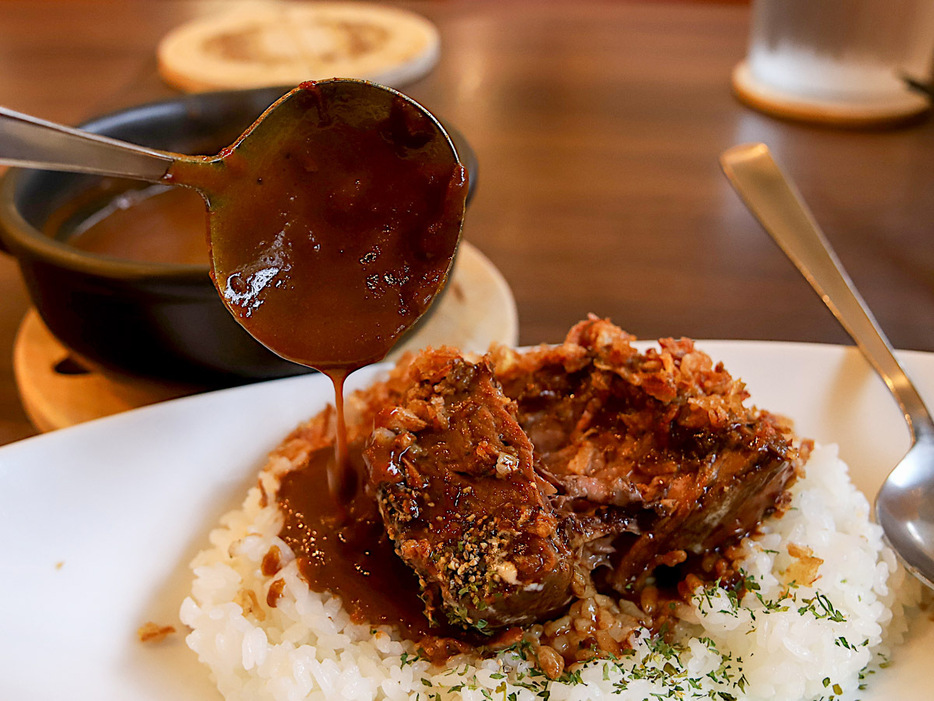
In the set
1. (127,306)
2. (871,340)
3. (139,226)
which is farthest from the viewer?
(139,226)

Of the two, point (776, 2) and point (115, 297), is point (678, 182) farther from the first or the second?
point (115, 297)

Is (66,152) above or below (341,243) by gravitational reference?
above

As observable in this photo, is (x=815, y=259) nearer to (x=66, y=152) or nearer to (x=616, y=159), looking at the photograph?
(x=616, y=159)

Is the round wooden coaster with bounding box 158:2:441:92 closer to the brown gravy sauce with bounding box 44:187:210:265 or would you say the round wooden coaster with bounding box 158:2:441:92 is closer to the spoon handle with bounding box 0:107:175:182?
the brown gravy sauce with bounding box 44:187:210:265

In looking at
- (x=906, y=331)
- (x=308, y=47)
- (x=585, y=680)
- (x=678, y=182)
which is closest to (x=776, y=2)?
(x=678, y=182)

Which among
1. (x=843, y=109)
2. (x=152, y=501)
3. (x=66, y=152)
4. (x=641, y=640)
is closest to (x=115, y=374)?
(x=152, y=501)

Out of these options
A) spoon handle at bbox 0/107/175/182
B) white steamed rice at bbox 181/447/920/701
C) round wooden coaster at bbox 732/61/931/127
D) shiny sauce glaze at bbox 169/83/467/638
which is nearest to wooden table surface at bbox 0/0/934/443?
round wooden coaster at bbox 732/61/931/127

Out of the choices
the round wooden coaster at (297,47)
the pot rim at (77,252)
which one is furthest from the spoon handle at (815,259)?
the round wooden coaster at (297,47)
